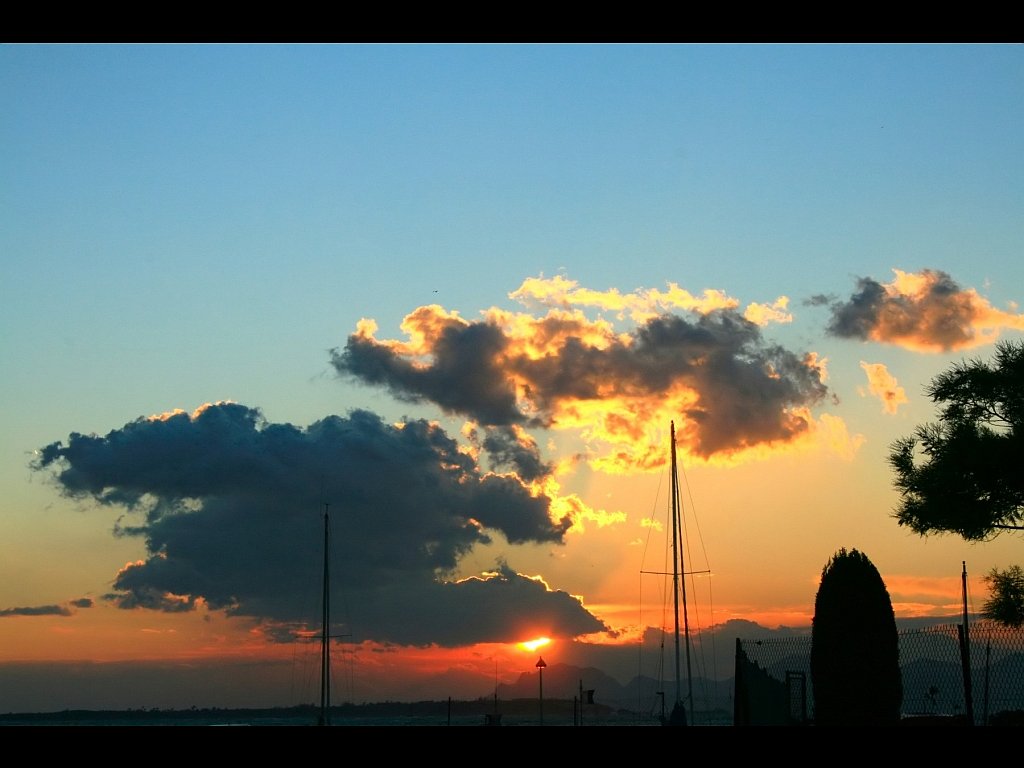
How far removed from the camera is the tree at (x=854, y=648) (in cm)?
2956

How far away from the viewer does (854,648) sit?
30.1m

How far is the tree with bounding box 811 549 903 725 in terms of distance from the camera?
2956 cm

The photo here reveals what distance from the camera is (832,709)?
2977 cm
